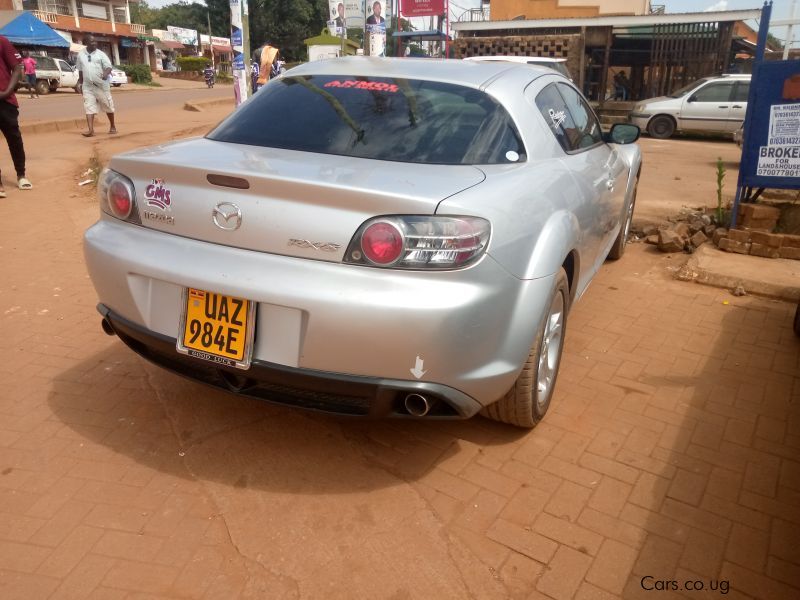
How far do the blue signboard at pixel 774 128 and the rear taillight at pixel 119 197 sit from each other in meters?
4.90

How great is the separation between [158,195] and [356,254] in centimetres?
90

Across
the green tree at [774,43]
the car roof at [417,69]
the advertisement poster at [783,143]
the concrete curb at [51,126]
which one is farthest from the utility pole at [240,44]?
the advertisement poster at [783,143]

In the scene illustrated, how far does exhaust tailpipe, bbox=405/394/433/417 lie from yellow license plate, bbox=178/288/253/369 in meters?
0.60

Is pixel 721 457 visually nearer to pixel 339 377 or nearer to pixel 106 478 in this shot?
pixel 339 377

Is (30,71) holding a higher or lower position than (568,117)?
higher

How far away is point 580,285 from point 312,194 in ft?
6.08

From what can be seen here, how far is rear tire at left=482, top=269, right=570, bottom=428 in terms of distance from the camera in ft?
8.93

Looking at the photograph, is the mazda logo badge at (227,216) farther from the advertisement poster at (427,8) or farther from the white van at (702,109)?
the advertisement poster at (427,8)

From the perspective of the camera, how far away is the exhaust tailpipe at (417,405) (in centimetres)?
235

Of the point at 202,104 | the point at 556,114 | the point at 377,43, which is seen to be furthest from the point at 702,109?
the point at 202,104

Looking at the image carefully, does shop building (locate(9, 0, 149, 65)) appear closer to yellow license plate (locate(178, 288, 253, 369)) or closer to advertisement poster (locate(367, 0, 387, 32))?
advertisement poster (locate(367, 0, 387, 32))

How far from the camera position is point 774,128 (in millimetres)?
5301

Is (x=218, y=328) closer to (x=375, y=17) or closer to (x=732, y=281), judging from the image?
(x=732, y=281)

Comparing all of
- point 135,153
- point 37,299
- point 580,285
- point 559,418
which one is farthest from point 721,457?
point 37,299
